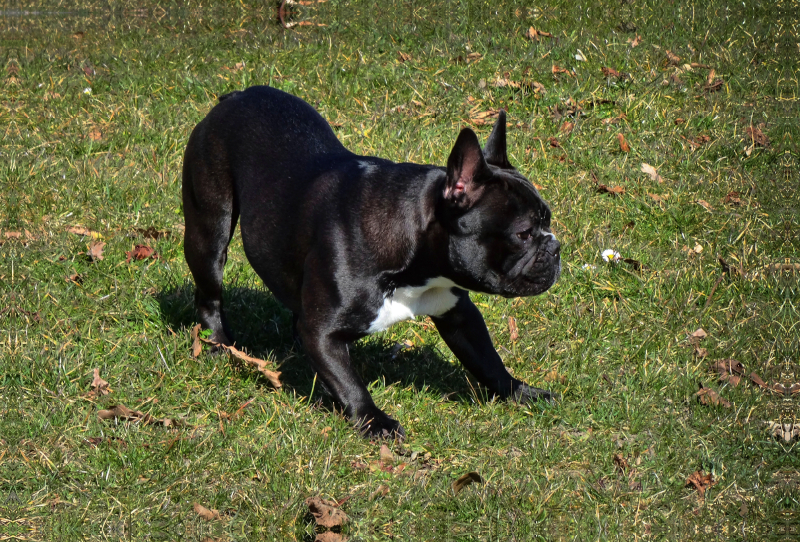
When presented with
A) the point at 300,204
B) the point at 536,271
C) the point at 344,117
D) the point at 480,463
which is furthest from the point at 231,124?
the point at 344,117

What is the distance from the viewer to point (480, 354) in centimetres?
430

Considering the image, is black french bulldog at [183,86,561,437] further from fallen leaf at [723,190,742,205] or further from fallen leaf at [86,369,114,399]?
fallen leaf at [723,190,742,205]

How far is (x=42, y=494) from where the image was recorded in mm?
3453

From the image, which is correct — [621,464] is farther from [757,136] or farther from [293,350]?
[757,136]

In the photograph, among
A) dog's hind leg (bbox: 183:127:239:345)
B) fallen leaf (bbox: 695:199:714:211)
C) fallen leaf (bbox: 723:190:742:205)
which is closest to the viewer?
dog's hind leg (bbox: 183:127:239:345)

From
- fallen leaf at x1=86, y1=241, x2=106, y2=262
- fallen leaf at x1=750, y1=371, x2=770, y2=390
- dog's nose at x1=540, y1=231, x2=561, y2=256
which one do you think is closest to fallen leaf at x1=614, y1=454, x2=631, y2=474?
dog's nose at x1=540, y1=231, x2=561, y2=256

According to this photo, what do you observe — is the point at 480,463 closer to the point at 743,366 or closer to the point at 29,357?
the point at 743,366

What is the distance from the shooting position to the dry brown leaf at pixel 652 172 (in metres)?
6.46

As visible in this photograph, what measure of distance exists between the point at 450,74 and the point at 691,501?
5077mm

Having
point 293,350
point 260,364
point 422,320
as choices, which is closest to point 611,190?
point 422,320

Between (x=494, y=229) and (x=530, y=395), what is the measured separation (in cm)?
104

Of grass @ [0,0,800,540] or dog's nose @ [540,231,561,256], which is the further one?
dog's nose @ [540,231,561,256]

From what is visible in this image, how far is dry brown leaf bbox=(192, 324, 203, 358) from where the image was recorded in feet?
14.6

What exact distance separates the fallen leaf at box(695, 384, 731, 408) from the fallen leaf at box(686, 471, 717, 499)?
555mm
